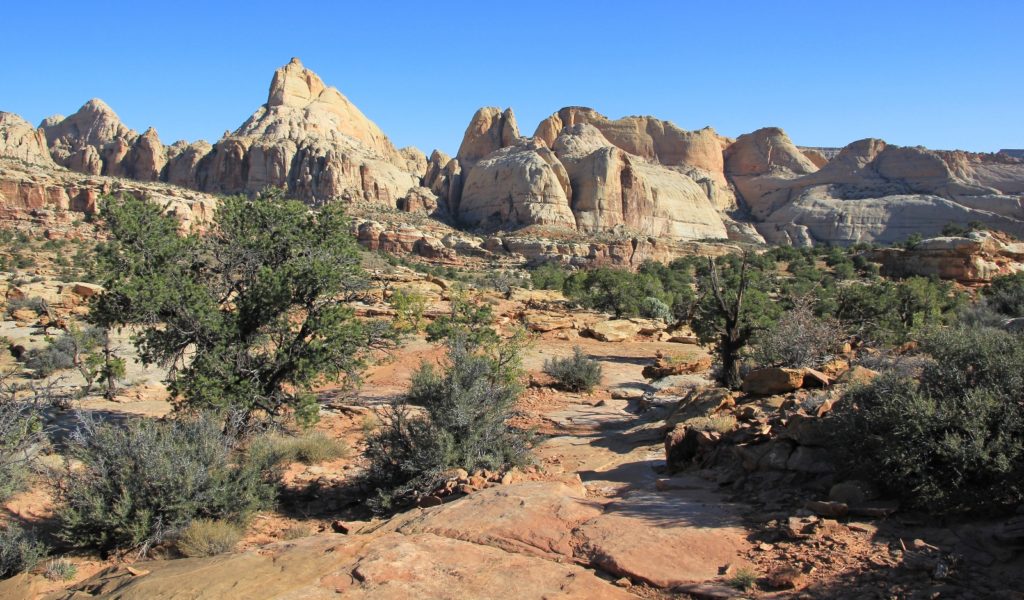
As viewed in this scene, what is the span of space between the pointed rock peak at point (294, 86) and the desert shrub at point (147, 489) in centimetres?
9502

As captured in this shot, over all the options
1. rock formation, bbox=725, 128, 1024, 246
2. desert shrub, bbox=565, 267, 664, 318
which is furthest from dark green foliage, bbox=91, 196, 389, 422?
rock formation, bbox=725, 128, 1024, 246

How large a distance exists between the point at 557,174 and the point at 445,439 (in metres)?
74.9

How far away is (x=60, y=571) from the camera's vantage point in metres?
5.69

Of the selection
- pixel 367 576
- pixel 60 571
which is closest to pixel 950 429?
pixel 367 576

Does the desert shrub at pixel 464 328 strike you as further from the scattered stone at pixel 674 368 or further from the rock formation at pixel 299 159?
the rock formation at pixel 299 159

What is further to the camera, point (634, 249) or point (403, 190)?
point (403, 190)

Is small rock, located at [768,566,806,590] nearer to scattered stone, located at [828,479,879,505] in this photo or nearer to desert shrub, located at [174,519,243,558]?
scattered stone, located at [828,479,879,505]

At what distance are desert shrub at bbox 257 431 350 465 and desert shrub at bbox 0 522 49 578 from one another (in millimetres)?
2973

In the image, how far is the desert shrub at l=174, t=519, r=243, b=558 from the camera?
601 centimetres

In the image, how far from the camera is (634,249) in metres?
66.6

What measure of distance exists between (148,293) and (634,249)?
61.2 meters

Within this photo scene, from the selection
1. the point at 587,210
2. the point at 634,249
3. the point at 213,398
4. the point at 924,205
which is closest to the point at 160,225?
the point at 213,398

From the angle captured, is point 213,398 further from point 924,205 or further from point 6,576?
point 924,205

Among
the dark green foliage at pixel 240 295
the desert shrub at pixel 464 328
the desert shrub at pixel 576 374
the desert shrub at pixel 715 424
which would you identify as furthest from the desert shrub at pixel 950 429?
the desert shrub at pixel 576 374
